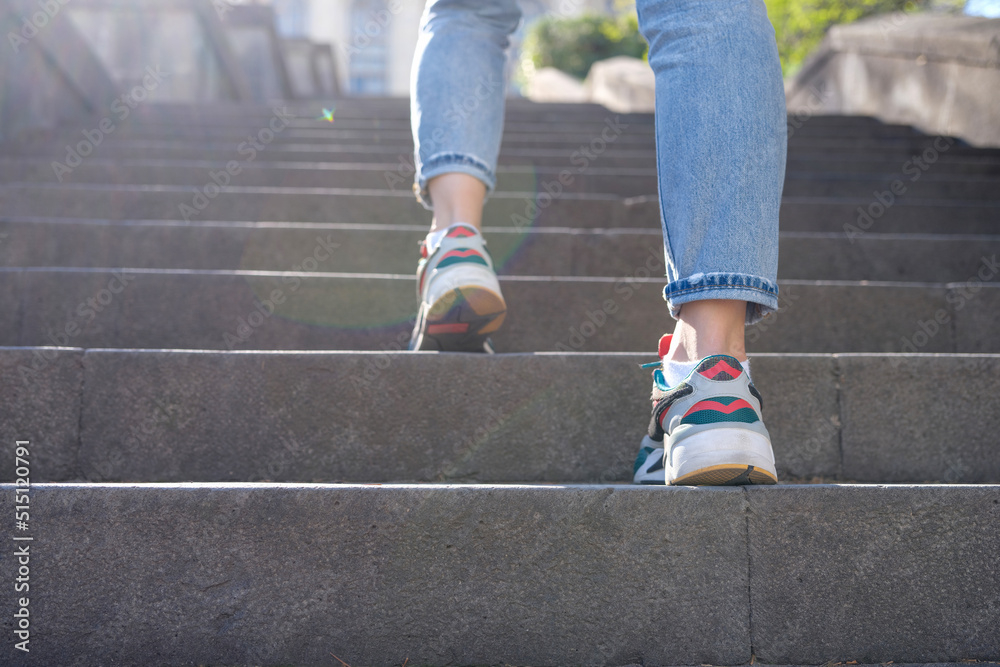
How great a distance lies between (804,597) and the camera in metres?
1.25

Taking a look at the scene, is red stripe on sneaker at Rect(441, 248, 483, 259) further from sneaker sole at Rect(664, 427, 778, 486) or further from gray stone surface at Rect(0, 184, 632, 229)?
gray stone surface at Rect(0, 184, 632, 229)

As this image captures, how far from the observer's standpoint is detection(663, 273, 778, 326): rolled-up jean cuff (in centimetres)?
125

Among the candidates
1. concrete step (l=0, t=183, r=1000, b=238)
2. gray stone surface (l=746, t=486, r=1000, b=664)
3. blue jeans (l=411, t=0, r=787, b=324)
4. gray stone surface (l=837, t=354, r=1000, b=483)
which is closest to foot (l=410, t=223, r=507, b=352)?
blue jeans (l=411, t=0, r=787, b=324)

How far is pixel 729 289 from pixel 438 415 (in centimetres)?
69

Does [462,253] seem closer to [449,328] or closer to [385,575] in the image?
[449,328]

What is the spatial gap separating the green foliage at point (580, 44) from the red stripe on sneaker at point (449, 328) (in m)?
17.6

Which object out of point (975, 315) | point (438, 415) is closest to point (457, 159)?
point (438, 415)

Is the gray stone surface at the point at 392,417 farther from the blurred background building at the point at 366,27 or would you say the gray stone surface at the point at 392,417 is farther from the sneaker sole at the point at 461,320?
the blurred background building at the point at 366,27

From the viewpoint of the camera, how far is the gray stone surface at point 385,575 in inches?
47.2

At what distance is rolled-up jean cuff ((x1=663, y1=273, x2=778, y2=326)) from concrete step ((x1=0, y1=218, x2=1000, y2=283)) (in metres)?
1.49

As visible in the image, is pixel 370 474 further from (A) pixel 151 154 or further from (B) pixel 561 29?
(B) pixel 561 29

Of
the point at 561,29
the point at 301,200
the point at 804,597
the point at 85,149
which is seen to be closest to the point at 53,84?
the point at 85,149

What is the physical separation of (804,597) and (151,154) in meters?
4.36

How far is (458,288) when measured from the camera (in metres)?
1.63
